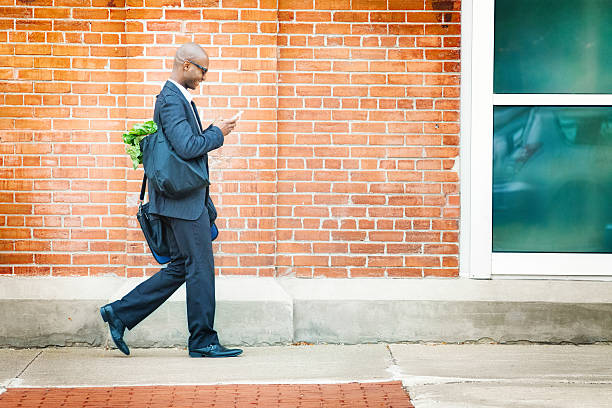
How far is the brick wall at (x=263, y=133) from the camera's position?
19.5ft

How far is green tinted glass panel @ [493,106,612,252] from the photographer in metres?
6.15

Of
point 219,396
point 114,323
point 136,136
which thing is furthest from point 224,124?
point 219,396

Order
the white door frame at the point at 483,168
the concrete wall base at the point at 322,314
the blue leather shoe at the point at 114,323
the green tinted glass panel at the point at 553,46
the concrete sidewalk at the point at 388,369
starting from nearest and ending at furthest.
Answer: the concrete sidewalk at the point at 388,369 < the blue leather shoe at the point at 114,323 < the concrete wall base at the point at 322,314 < the white door frame at the point at 483,168 < the green tinted glass panel at the point at 553,46

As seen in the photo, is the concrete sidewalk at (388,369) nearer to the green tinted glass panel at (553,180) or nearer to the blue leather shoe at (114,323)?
the blue leather shoe at (114,323)

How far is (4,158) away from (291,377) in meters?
2.58

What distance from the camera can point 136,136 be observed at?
538cm

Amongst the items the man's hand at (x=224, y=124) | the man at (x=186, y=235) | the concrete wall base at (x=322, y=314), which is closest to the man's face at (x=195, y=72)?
the man at (x=186, y=235)

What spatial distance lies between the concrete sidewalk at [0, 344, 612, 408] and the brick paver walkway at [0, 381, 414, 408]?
0.12 m

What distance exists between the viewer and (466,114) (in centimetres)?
606

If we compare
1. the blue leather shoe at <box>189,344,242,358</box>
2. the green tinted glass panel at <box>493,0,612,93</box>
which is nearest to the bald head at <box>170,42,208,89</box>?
the blue leather shoe at <box>189,344,242,358</box>

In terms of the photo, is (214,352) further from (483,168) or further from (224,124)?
(483,168)

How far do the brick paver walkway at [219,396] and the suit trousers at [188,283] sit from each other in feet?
2.07


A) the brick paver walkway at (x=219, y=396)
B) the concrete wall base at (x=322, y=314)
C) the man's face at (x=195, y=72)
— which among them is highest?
the man's face at (x=195, y=72)

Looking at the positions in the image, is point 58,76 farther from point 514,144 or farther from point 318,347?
point 514,144
